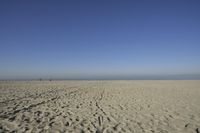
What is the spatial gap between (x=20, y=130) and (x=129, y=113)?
462cm

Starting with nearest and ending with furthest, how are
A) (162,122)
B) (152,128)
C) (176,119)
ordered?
(152,128), (162,122), (176,119)

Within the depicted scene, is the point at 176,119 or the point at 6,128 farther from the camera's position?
the point at 176,119

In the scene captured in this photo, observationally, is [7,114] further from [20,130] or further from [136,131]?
[136,131]

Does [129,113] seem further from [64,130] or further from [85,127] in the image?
[64,130]

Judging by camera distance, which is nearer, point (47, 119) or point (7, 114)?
point (47, 119)

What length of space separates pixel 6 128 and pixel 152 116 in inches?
226

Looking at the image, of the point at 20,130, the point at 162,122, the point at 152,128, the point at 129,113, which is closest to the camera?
the point at 20,130

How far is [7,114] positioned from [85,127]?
12.5 ft

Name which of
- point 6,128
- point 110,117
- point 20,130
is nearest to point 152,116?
point 110,117

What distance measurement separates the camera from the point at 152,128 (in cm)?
539

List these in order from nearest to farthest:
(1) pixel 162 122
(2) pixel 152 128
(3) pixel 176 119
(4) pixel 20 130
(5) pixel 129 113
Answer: (4) pixel 20 130 < (2) pixel 152 128 < (1) pixel 162 122 < (3) pixel 176 119 < (5) pixel 129 113

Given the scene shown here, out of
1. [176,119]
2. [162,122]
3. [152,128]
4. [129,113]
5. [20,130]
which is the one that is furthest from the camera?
[129,113]

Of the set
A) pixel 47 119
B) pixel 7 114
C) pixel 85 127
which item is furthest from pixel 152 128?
pixel 7 114

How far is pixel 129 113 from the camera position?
7.26m
